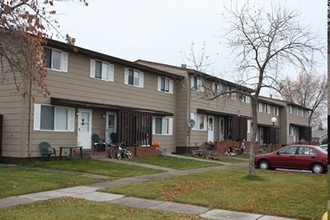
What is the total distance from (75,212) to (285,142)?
47104 millimetres

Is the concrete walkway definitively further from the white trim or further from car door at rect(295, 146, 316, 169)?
car door at rect(295, 146, 316, 169)

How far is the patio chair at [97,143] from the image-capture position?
23.2 m

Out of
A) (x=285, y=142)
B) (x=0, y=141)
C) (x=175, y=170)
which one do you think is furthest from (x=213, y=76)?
(x=285, y=142)

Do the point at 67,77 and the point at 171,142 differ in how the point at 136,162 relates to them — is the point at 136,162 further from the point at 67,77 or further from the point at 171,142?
the point at 171,142

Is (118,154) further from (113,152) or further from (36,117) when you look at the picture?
(36,117)

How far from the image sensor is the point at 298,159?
64.0 feet

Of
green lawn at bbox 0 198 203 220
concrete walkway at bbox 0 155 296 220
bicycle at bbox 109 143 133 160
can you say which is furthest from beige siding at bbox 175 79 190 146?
green lawn at bbox 0 198 203 220

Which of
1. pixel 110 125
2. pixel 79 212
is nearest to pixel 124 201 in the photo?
pixel 79 212

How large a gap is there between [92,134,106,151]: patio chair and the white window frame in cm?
949

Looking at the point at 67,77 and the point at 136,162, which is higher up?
the point at 67,77

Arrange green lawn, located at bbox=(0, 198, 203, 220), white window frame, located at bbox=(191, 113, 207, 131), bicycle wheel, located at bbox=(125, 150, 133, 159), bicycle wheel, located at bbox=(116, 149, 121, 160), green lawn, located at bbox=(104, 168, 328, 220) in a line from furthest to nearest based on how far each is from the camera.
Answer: white window frame, located at bbox=(191, 113, 207, 131), bicycle wheel, located at bbox=(125, 150, 133, 159), bicycle wheel, located at bbox=(116, 149, 121, 160), green lawn, located at bbox=(104, 168, 328, 220), green lawn, located at bbox=(0, 198, 203, 220)

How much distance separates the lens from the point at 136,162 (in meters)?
20.8

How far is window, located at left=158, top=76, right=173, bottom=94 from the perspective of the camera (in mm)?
29250

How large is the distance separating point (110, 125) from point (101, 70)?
10.4 feet
